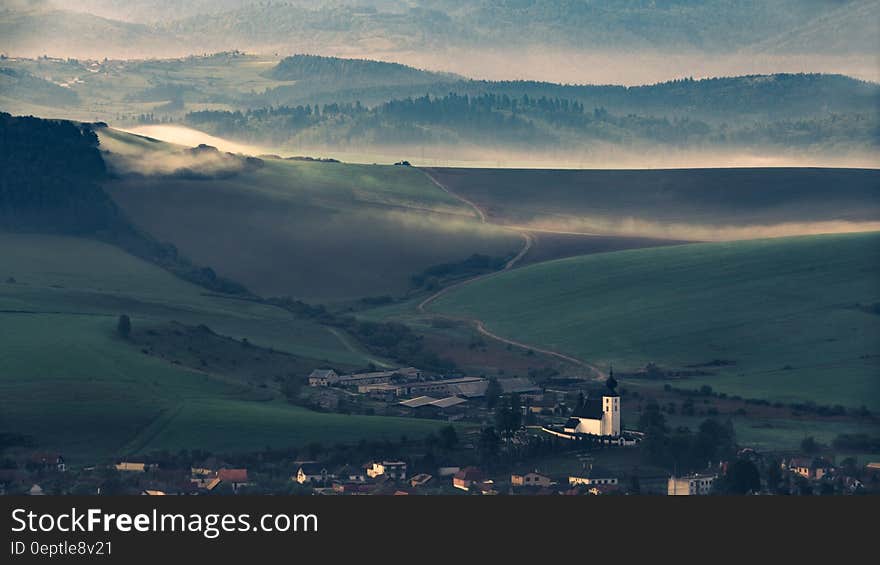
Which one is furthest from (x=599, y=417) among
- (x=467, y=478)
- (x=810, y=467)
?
(x=467, y=478)

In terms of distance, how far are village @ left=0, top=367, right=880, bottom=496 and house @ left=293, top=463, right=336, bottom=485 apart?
77 mm

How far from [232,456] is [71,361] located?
26604mm

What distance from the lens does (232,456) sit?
11750cm

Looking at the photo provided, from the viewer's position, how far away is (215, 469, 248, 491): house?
10656 centimetres

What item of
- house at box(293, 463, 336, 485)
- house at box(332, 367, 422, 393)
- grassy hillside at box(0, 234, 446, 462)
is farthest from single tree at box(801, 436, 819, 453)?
house at box(332, 367, 422, 393)

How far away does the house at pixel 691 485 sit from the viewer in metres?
108

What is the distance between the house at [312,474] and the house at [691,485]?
16193 millimetres

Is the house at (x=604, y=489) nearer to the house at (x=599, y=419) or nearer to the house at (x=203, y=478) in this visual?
the house at (x=203, y=478)

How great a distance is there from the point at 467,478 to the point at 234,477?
1124 cm

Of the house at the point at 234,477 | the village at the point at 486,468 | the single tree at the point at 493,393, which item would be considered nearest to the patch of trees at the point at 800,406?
the village at the point at 486,468

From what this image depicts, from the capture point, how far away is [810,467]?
370ft

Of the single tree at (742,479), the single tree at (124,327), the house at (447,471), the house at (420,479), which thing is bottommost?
the house at (420,479)

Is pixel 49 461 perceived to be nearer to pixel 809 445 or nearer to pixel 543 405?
pixel 809 445

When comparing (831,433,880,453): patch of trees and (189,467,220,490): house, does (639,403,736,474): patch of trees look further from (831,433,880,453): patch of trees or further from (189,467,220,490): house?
(189,467,220,490): house
